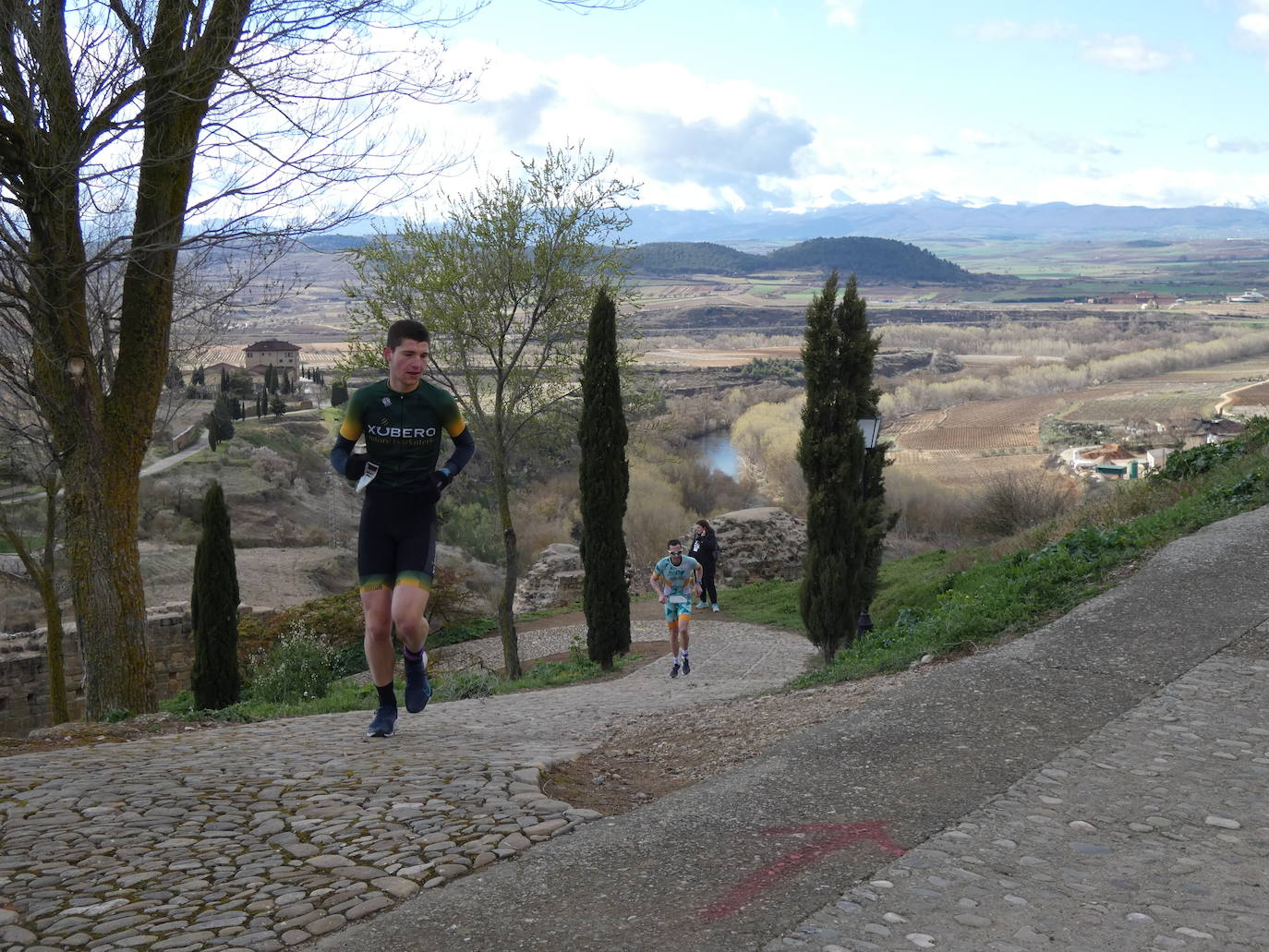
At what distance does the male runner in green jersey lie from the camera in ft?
19.1

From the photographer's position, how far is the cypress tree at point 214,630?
1791cm

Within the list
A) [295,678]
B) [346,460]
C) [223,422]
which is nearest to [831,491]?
[295,678]

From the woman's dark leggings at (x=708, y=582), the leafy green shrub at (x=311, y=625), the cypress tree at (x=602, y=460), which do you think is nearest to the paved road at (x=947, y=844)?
the cypress tree at (x=602, y=460)

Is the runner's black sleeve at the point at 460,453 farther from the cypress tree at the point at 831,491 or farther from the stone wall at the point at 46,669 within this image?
the stone wall at the point at 46,669

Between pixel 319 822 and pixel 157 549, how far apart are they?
3208 cm

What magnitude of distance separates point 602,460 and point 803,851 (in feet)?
46.2

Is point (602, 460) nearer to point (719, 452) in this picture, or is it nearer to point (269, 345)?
point (719, 452)

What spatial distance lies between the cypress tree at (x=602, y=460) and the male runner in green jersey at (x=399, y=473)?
11.8m

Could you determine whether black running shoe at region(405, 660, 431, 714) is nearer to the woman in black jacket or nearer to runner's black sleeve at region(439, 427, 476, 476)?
runner's black sleeve at region(439, 427, 476, 476)

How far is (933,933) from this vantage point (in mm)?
3252

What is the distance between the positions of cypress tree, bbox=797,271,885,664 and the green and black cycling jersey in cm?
915

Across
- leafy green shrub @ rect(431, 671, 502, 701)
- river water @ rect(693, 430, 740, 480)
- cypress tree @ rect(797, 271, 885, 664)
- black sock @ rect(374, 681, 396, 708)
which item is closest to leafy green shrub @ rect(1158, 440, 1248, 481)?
cypress tree @ rect(797, 271, 885, 664)

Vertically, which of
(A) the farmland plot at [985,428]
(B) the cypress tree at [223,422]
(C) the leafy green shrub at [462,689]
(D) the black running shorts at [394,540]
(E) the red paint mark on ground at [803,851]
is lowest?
(A) the farmland plot at [985,428]

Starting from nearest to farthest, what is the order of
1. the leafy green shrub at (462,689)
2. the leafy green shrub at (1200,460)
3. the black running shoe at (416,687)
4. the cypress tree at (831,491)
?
1. the black running shoe at (416,687)
2. the leafy green shrub at (462,689)
3. the cypress tree at (831,491)
4. the leafy green shrub at (1200,460)
